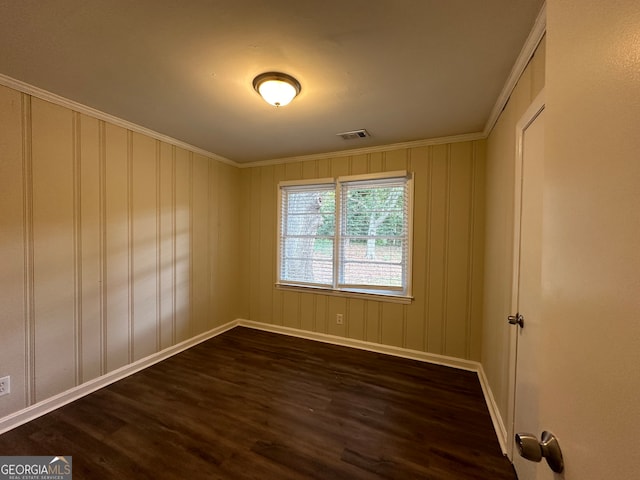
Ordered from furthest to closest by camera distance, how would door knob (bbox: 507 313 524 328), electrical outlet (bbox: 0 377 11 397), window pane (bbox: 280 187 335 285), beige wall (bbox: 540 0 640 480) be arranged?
window pane (bbox: 280 187 335 285)
electrical outlet (bbox: 0 377 11 397)
door knob (bbox: 507 313 524 328)
beige wall (bbox: 540 0 640 480)

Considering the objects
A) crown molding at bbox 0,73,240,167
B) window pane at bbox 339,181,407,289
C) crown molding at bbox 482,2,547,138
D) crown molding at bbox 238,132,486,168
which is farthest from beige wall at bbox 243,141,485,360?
crown molding at bbox 0,73,240,167

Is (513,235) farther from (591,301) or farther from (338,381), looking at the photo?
(338,381)

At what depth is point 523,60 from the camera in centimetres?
153

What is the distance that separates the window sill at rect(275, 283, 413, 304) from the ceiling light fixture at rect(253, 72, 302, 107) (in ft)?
7.29

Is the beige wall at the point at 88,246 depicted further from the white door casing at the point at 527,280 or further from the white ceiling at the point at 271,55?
the white door casing at the point at 527,280

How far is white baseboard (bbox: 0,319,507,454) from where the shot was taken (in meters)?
1.88

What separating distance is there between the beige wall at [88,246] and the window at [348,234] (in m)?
1.14

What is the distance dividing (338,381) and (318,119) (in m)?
2.45

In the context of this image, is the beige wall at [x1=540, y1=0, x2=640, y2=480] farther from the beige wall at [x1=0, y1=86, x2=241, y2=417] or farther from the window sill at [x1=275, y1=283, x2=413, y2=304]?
the beige wall at [x1=0, y1=86, x2=241, y2=417]

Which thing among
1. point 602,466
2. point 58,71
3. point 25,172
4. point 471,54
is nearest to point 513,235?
point 471,54

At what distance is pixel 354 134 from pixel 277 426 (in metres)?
2.66

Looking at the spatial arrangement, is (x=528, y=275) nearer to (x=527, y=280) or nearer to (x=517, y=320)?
(x=527, y=280)

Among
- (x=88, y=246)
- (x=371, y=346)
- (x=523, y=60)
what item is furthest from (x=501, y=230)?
(x=88, y=246)

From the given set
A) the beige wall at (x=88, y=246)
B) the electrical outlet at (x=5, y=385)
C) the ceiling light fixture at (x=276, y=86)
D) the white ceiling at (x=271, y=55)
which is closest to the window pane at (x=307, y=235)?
the beige wall at (x=88, y=246)
